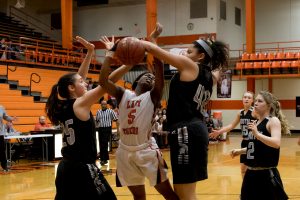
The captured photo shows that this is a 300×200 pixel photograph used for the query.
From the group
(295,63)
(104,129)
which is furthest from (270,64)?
(104,129)

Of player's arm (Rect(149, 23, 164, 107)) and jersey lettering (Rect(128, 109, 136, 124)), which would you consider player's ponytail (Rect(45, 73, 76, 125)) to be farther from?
player's arm (Rect(149, 23, 164, 107))

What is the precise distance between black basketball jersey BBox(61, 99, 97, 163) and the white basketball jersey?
0.94 ft

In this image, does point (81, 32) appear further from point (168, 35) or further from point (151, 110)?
point (151, 110)

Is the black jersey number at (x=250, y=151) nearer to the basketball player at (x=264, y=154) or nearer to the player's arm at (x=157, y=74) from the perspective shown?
the basketball player at (x=264, y=154)

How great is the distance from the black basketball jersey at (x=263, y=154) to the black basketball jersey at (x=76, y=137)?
1.66 m

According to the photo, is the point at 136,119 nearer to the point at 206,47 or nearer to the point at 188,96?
the point at 188,96

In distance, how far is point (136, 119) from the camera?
410 cm

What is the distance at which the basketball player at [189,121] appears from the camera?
3.80 meters

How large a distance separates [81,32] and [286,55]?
13.2m

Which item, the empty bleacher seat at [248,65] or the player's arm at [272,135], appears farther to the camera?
the empty bleacher seat at [248,65]

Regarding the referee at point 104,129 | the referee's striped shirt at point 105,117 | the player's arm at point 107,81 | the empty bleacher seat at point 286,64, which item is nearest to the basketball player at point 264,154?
the player's arm at point 107,81

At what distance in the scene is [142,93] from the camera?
4.29 metres

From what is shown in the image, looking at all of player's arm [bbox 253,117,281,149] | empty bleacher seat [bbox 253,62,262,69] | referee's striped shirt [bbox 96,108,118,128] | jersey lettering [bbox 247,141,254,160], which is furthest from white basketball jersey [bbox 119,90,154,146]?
empty bleacher seat [bbox 253,62,262,69]

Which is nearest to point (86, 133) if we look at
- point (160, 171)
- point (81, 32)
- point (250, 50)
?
point (160, 171)
